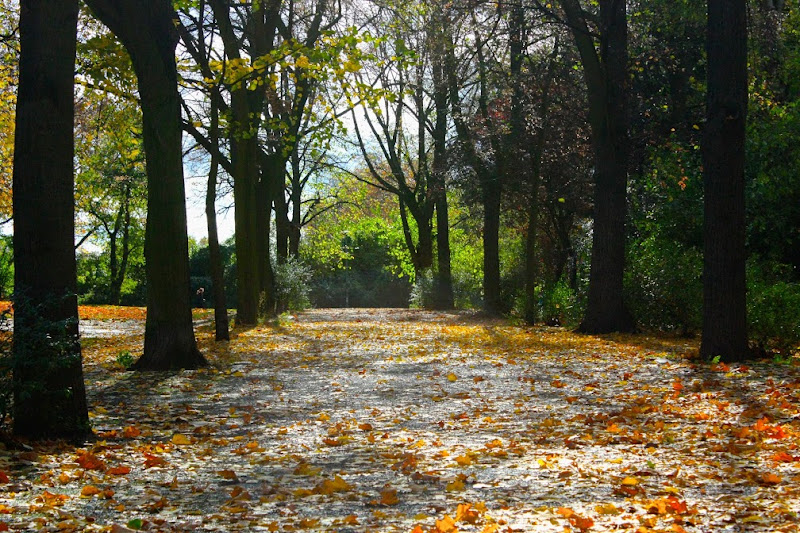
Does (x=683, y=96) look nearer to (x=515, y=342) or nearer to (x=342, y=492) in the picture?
(x=515, y=342)

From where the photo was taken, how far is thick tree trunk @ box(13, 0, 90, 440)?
5.83m

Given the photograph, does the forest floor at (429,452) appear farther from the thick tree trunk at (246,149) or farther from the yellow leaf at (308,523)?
the thick tree trunk at (246,149)

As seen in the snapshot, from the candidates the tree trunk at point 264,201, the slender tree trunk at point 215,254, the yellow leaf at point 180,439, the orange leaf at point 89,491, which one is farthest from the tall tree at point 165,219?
the tree trunk at point 264,201

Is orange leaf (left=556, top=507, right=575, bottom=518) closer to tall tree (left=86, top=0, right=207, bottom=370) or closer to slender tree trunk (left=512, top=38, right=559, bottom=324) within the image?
tall tree (left=86, top=0, right=207, bottom=370)

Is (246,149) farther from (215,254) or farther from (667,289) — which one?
(667,289)

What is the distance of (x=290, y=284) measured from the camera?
27594 mm

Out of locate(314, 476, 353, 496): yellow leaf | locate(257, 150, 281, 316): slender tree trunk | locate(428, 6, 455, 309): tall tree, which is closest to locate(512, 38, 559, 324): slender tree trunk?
locate(428, 6, 455, 309): tall tree

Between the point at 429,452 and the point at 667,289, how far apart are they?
10837 millimetres

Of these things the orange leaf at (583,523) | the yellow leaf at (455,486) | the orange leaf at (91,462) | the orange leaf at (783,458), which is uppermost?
the orange leaf at (91,462)

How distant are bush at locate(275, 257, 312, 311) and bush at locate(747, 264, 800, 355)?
649 inches

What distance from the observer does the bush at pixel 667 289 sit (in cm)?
1491

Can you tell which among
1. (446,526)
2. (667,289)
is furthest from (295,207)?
(446,526)

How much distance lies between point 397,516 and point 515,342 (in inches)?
451

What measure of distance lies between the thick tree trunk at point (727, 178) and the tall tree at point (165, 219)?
283 inches
